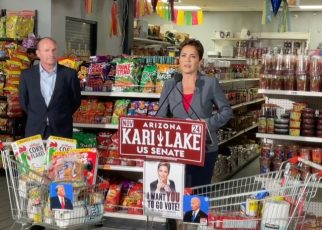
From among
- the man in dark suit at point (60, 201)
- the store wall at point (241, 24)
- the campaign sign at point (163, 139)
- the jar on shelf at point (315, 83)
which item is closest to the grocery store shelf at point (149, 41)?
the store wall at point (241, 24)

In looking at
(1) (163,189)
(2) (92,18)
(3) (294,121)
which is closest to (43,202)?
(1) (163,189)

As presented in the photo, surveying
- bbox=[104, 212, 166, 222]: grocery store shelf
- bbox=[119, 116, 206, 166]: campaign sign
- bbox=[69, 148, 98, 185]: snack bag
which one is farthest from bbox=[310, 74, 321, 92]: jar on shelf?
bbox=[119, 116, 206, 166]: campaign sign

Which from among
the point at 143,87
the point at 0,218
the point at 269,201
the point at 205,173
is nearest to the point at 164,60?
the point at 143,87

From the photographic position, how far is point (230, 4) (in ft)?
44.7

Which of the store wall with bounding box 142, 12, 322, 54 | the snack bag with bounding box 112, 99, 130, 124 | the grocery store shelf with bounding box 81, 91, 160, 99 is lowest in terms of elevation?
the snack bag with bounding box 112, 99, 130, 124

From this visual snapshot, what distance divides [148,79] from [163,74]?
0.15m

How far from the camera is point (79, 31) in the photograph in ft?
28.4

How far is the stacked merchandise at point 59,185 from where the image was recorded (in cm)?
291

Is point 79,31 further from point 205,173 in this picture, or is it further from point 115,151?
point 205,173

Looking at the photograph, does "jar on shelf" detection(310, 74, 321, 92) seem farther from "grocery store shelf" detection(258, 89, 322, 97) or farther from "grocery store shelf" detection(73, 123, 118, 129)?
"grocery store shelf" detection(73, 123, 118, 129)

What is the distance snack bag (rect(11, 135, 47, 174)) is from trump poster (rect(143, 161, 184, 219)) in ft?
3.34

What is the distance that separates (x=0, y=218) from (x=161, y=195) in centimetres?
330

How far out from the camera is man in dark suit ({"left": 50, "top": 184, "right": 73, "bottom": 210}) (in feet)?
9.23

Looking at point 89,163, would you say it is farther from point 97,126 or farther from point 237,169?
point 237,169
